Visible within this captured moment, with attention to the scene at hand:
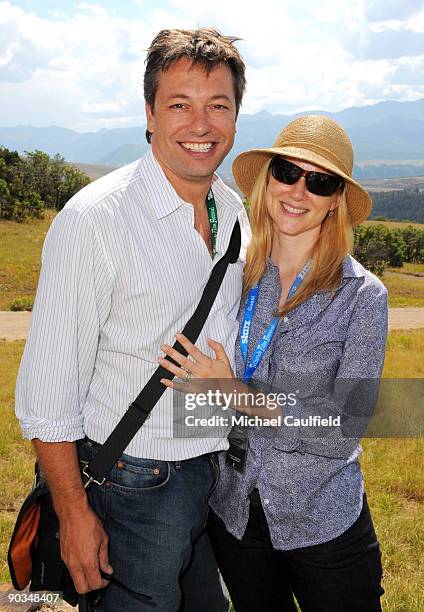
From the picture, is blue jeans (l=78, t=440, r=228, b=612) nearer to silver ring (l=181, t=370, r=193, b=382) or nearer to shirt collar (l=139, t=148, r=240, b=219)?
silver ring (l=181, t=370, r=193, b=382)

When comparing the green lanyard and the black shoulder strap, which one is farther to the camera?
the green lanyard

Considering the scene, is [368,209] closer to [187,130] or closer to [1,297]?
[187,130]

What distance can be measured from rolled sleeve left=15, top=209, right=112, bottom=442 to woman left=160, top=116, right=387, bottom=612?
0.39 meters

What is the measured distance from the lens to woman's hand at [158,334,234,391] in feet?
8.52

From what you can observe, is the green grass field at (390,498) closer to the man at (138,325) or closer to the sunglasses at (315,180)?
the man at (138,325)

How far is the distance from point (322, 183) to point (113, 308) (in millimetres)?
1227

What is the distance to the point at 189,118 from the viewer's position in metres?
2.92

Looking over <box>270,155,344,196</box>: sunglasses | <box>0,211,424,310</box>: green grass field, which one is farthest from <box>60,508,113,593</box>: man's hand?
<box>0,211,424,310</box>: green grass field

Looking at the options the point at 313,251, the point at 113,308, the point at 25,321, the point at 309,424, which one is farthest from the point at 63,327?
the point at 25,321

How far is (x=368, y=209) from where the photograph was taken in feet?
10.4

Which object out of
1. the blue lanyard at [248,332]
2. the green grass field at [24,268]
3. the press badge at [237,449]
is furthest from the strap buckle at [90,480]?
the green grass field at [24,268]

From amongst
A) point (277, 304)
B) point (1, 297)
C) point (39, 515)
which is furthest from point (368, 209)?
point (1, 297)

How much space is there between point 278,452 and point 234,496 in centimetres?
31

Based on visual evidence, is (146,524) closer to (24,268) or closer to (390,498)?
(390,498)
